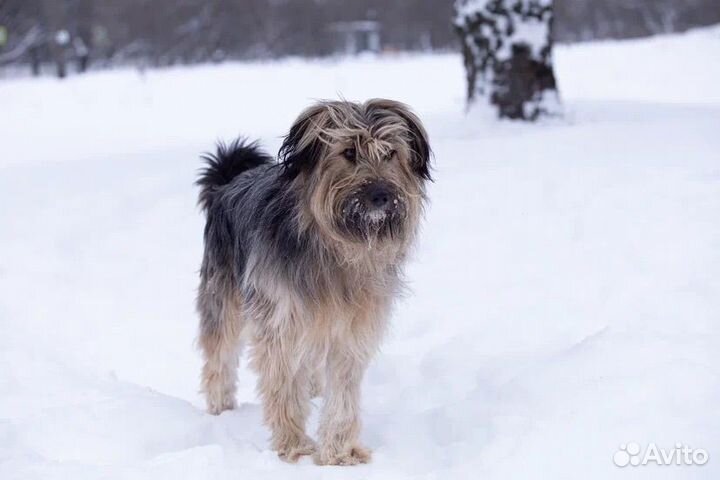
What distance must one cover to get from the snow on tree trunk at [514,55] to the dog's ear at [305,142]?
18.8ft

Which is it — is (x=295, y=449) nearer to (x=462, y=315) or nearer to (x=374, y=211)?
(x=374, y=211)

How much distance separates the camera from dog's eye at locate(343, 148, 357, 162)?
14.0 feet

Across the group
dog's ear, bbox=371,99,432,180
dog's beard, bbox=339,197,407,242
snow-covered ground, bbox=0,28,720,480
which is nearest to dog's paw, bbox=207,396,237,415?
snow-covered ground, bbox=0,28,720,480

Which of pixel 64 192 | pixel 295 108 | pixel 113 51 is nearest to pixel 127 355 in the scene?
pixel 64 192

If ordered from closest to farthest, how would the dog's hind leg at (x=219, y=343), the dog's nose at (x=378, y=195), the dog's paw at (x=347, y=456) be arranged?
the dog's nose at (x=378, y=195), the dog's paw at (x=347, y=456), the dog's hind leg at (x=219, y=343)

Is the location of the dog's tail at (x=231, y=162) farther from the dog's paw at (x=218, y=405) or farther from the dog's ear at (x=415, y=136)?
the dog's ear at (x=415, y=136)

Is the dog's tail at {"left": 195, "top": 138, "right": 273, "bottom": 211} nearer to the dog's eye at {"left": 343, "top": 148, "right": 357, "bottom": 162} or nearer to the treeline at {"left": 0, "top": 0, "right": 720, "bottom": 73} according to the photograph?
the dog's eye at {"left": 343, "top": 148, "right": 357, "bottom": 162}

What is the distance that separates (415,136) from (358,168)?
383 millimetres

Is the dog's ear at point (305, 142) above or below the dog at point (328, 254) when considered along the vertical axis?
above

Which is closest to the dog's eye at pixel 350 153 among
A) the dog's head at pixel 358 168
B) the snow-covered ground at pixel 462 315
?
the dog's head at pixel 358 168
